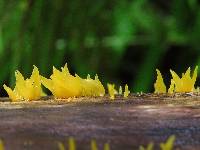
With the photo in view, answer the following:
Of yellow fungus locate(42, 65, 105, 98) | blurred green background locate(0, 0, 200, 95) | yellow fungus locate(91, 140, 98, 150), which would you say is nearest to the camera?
yellow fungus locate(91, 140, 98, 150)

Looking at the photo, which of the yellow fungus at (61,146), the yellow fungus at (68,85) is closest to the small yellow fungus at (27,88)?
the yellow fungus at (68,85)

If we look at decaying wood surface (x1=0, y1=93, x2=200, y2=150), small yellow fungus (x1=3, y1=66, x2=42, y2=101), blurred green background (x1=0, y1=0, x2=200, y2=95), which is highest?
blurred green background (x1=0, y1=0, x2=200, y2=95)

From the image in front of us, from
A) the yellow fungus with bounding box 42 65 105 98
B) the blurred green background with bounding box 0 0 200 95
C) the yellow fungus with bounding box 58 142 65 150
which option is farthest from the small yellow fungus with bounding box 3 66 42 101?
the blurred green background with bounding box 0 0 200 95

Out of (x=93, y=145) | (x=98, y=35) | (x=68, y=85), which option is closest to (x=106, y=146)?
(x=93, y=145)

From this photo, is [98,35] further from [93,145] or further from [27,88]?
[93,145]

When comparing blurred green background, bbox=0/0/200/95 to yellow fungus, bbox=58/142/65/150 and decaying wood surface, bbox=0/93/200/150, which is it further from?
yellow fungus, bbox=58/142/65/150

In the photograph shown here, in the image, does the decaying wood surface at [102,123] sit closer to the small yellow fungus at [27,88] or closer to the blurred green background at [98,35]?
the small yellow fungus at [27,88]
